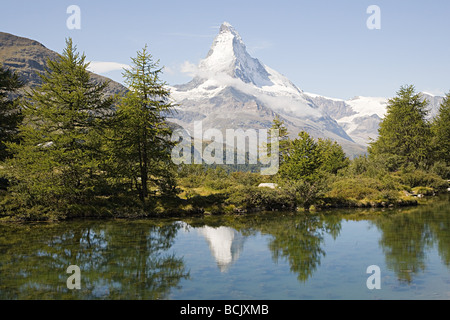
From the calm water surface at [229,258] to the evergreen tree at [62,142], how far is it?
10.6ft

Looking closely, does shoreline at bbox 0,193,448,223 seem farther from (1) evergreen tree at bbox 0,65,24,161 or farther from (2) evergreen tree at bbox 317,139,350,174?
(2) evergreen tree at bbox 317,139,350,174

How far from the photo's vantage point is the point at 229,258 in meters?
20.8

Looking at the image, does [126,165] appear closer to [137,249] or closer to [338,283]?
[137,249]

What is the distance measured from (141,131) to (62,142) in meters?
6.88

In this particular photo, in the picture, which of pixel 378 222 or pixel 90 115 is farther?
pixel 90 115

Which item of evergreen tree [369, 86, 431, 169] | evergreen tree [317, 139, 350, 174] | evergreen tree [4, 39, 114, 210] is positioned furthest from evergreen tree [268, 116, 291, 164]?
evergreen tree [4, 39, 114, 210]

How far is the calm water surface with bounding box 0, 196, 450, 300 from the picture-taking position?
49.5 ft

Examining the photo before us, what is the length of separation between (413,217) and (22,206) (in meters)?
34.1

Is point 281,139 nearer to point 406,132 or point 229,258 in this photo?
point 406,132

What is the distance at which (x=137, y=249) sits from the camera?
22500 millimetres

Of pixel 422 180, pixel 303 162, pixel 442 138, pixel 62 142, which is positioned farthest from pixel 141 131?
pixel 442 138

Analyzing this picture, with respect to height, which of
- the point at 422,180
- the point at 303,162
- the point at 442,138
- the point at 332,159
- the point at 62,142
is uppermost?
the point at 442,138

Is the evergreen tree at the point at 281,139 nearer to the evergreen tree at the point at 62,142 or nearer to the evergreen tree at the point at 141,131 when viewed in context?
the evergreen tree at the point at 141,131
